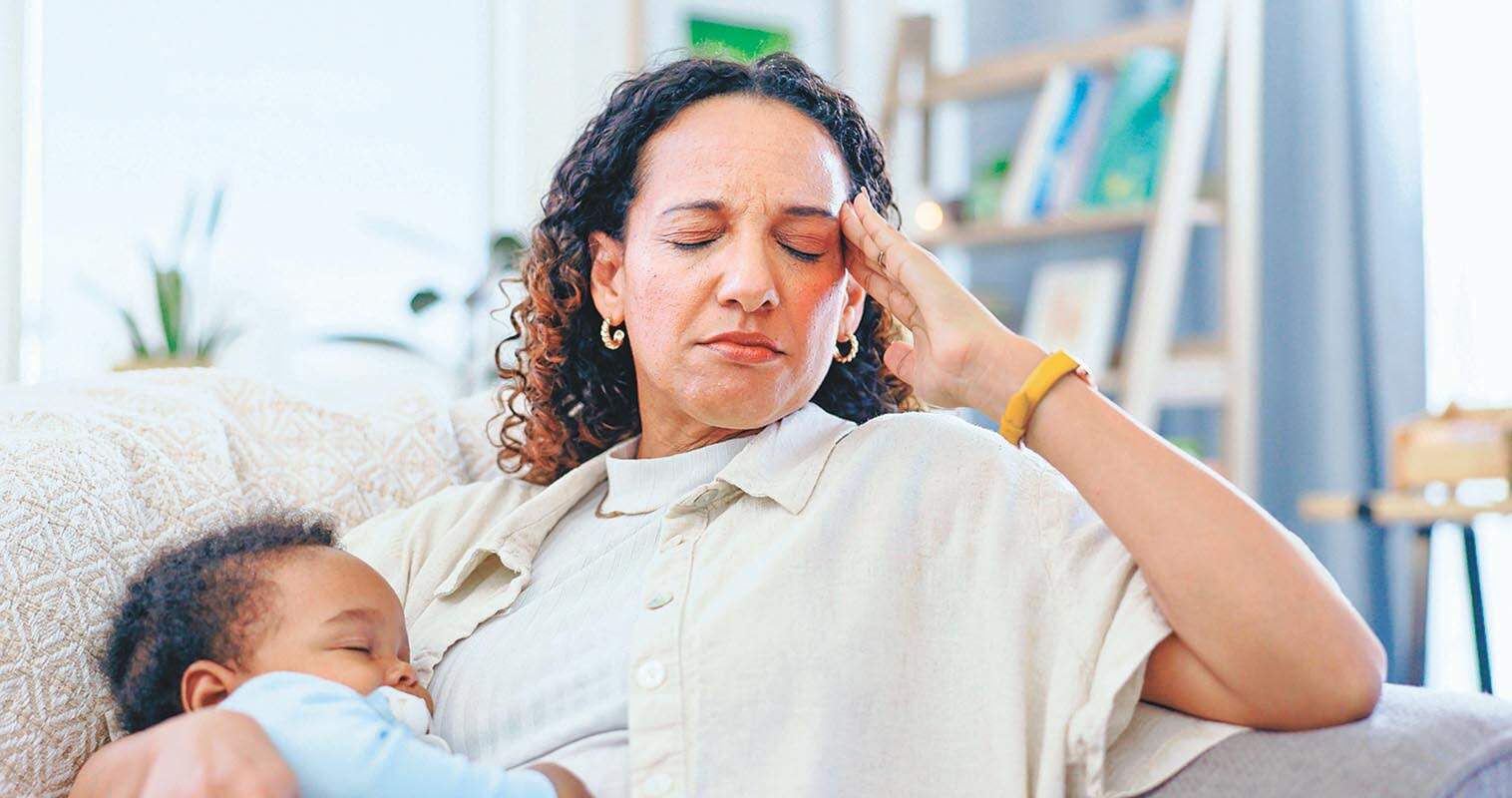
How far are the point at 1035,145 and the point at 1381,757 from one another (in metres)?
2.68

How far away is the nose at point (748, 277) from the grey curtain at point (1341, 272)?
92.0 inches

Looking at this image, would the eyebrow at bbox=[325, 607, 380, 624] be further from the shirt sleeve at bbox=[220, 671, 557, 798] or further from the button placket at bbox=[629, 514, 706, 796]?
the button placket at bbox=[629, 514, 706, 796]

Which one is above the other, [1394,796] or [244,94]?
[244,94]

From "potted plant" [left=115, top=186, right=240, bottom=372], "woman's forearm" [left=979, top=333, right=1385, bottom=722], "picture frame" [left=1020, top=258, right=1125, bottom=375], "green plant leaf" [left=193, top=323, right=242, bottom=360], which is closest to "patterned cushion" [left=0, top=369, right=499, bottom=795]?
"woman's forearm" [left=979, top=333, right=1385, bottom=722]

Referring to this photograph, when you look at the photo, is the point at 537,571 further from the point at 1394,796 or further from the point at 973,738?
the point at 1394,796

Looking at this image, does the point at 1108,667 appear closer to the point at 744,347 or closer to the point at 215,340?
the point at 744,347

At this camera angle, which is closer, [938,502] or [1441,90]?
[938,502]

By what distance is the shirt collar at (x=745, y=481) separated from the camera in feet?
4.58

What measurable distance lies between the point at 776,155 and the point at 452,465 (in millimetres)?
651

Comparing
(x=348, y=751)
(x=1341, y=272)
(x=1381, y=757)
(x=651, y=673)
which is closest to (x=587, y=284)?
(x=651, y=673)

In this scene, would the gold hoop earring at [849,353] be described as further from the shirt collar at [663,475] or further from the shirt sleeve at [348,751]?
the shirt sleeve at [348,751]

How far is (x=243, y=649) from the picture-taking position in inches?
48.6

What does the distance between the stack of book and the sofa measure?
2.00m

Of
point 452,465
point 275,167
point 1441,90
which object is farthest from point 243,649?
point 1441,90
